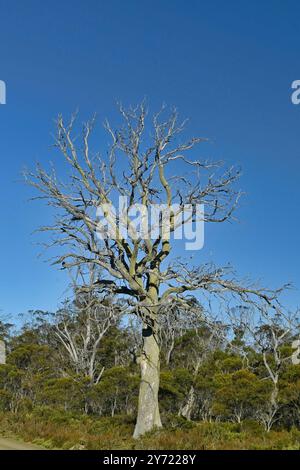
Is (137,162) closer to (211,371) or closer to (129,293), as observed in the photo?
(129,293)

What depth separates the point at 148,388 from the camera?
1420 centimetres

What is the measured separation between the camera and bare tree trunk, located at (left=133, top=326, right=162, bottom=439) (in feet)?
45.6

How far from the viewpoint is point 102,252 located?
593 inches

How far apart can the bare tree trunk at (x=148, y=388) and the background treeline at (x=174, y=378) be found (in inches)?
25.9

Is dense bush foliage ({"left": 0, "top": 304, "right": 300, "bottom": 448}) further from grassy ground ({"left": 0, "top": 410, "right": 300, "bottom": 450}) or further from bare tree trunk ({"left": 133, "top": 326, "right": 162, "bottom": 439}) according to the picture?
bare tree trunk ({"left": 133, "top": 326, "right": 162, "bottom": 439})

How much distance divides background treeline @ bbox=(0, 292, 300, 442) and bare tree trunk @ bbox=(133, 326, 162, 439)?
66cm

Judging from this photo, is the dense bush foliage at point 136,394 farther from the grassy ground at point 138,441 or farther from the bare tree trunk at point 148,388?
the bare tree trunk at point 148,388

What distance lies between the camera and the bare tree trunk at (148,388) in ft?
45.6

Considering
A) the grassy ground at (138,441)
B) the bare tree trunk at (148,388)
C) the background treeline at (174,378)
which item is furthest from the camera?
the background treeline at (174,378)

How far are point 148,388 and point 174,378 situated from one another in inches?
574

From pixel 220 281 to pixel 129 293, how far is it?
104 inches

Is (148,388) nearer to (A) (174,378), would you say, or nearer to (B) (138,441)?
(B) (138,441)

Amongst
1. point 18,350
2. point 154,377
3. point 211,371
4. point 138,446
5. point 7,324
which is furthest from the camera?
point 7,324

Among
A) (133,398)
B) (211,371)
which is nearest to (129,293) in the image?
(133,398)
